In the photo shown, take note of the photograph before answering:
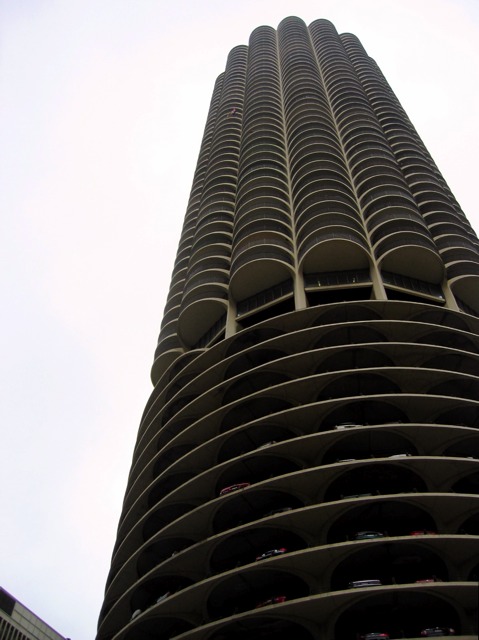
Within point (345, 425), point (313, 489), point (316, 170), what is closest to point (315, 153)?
point (316, 170)

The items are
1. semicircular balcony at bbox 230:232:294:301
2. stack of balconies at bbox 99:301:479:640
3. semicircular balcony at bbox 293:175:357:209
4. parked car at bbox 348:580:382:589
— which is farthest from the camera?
semicircular balcony at bbox 293:175:357:209

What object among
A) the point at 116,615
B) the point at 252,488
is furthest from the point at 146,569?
the point at 252,488

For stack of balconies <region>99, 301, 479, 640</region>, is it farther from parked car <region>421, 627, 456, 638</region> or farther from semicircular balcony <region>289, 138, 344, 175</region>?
semicircular balcony <region>289, 138, 344, 175</region>

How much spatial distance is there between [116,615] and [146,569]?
7.52 ft

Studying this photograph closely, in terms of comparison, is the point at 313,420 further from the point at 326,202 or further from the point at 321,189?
the point at 321,189

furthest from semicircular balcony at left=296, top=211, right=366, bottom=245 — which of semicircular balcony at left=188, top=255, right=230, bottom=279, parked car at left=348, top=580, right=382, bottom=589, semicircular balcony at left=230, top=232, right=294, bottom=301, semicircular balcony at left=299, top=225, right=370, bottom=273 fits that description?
parked car at left=348, top=580, right=382, bottom=589

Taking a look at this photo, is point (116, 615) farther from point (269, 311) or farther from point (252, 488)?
point (269, 311)

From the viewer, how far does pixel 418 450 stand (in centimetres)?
2883

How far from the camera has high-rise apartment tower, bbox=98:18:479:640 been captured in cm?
2391

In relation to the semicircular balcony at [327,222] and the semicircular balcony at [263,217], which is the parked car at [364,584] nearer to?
the semicircular balcony at [327,222]

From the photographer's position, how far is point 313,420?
99.3 ft

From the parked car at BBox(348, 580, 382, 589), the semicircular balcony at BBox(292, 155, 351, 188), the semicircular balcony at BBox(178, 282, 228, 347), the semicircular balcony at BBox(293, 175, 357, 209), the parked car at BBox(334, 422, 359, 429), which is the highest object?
the semicircular balcony at BBox(292, 155, 351, 188)

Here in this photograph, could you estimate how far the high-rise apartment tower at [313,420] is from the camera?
78.4 ft

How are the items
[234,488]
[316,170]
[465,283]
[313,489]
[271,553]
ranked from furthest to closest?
[316,170] < [465,283] < [234,488] < [313,489] < [271,553]
